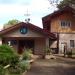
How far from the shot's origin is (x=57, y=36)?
146 ft

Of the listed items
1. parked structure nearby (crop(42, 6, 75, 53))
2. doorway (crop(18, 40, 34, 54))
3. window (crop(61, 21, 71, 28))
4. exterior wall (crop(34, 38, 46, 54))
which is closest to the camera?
exterior wall (crop(34, 38, 46, 54))

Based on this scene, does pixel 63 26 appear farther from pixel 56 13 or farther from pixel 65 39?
pixel 56 13

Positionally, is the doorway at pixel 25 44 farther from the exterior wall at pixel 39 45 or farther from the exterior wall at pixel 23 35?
the exterior wall at pixel 23 35

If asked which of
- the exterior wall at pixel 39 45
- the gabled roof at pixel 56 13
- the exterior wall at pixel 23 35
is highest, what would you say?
the gabled roof at pixel 56 13

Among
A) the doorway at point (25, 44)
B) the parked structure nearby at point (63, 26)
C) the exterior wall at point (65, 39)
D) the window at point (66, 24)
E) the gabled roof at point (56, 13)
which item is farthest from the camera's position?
the window at point (66, 24)

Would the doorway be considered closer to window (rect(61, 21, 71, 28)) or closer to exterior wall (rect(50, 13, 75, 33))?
exterior wall (rect(50, 13, 75, 33))

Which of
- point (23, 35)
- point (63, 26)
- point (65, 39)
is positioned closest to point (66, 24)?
point (63, 26)

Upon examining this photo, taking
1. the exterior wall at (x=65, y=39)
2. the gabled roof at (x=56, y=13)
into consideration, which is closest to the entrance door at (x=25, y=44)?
the gabled roof at (x=56, y=13)

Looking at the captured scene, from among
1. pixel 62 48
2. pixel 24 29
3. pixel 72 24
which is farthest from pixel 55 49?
pixel 24 29

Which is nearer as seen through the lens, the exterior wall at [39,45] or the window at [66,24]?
the exterior wall at [39,45]

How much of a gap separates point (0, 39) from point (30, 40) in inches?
185

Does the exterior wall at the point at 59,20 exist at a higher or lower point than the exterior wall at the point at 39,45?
higher

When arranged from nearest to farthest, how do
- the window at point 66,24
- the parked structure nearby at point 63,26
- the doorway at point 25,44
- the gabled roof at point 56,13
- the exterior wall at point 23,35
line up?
the exterior wall at point 23,35, the doorway at point 25,44, the gabled roof at point 56,13, the parked structure nearby at point 63,26, the window at point 66,24

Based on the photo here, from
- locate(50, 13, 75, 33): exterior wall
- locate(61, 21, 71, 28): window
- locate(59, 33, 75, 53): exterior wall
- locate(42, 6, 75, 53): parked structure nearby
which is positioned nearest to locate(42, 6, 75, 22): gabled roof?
locate(42, 6, 75, 53): parked structure nearby
